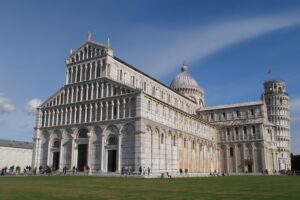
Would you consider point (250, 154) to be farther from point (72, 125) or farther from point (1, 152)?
point (1, 152)

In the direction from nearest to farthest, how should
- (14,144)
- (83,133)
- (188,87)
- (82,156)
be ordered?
(82,156), (83,133), (14,144), (188,87)

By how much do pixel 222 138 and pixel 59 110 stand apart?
39903mm

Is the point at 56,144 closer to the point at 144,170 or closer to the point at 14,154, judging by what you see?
the point at 144,170

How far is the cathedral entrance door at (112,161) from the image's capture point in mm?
44469

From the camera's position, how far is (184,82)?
84.6 m

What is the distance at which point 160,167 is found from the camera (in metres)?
46.0

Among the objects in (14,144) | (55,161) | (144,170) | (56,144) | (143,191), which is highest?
(14,144)

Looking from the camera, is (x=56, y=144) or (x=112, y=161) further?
(x=56, y=144)


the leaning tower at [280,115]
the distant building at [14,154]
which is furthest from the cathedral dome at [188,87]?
the distant building at [14,154]

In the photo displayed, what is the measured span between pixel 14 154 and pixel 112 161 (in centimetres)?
4749

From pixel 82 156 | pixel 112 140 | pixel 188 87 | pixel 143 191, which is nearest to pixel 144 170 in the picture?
pixel 112 140

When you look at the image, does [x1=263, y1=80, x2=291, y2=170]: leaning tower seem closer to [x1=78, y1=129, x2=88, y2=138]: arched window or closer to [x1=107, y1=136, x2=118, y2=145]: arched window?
[x1=107, y1=136, x2=118, y2=145]: arched window

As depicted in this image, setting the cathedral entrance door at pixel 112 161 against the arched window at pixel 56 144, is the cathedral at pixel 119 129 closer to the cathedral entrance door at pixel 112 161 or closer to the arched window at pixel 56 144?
the arched window at pixel 56 144

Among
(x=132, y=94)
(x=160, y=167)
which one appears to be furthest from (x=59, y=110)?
(x=160, y=167)
